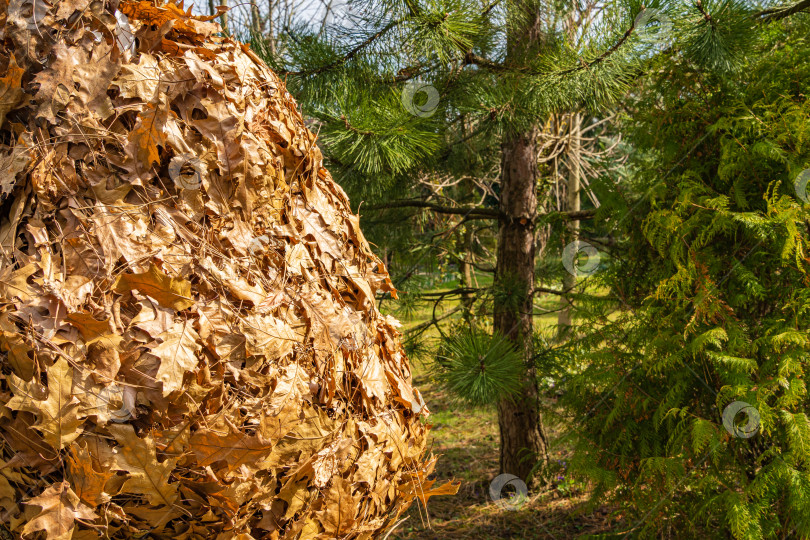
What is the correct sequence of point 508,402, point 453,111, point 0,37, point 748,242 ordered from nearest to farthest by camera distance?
point 0,37 → point 748,242 → point 453,111 → point 508,402

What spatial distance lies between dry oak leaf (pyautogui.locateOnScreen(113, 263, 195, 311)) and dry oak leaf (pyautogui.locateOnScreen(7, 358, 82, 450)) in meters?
0.19

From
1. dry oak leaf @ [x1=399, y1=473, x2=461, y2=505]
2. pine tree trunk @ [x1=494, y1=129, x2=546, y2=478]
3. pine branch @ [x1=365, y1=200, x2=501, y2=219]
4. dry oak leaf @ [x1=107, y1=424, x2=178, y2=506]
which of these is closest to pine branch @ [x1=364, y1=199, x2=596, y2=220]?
pine branch @ [x1=365, y1=200, x2=501, y2=219]

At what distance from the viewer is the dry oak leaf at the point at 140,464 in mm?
1147

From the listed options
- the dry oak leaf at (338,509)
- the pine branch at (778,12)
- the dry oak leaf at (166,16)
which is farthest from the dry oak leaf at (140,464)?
the pine branch at (778,12)

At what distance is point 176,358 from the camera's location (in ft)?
3.92

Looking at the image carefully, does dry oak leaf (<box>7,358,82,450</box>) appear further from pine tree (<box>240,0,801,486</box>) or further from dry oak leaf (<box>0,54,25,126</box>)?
pine tree (<box>240,0,801,486</box>)

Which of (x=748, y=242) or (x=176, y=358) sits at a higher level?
(x=748, y=242)

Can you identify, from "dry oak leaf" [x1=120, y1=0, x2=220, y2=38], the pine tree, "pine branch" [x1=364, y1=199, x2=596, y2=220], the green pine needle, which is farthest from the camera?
"pine branch" [x1=364, y1=199, x2=596, y2=220]

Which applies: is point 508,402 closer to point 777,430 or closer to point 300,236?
point 777,430

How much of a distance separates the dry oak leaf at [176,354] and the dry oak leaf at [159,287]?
49 millimetres

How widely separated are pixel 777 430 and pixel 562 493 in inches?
98.4

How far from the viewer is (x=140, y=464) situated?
3.82ft

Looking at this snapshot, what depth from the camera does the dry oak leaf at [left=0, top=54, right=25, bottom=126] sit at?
1230 millimetres

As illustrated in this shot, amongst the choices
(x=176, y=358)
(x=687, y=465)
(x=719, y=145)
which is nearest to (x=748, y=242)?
(x=719, y=145)
